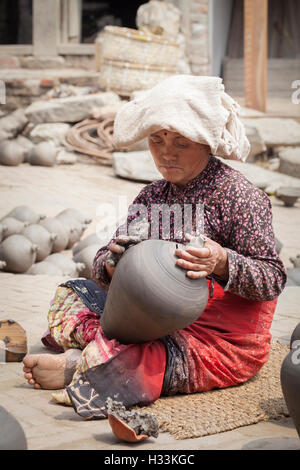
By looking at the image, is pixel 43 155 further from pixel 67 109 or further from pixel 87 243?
pixel 87 243

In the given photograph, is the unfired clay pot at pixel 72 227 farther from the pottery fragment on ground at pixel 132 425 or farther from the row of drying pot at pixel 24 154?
the pottery fragment on ground at pixel 132 425

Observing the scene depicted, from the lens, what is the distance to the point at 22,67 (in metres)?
15.0

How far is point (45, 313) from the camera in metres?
4.57

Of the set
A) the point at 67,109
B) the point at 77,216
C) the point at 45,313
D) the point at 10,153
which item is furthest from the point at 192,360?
the point at 67,109

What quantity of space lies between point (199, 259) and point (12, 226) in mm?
3999

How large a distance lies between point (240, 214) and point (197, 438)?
99 cm

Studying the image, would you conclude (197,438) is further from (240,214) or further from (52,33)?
(52,33)

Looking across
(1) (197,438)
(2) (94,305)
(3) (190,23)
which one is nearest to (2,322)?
(2) (94,305)

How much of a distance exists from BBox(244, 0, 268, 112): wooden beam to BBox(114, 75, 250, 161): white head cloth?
30.9ft

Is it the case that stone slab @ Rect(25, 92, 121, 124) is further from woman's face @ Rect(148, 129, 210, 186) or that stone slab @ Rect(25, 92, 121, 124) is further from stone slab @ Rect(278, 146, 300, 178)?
woman's face @ Rect(148, 129, 210, 186)

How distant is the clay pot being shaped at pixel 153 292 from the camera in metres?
2.71

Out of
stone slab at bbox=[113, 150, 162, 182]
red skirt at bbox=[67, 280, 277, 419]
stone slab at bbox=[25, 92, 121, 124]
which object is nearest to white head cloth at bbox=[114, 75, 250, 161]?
red skirt at bbox=[67, 280, 277, 419]

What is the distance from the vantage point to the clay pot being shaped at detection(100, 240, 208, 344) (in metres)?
2.71

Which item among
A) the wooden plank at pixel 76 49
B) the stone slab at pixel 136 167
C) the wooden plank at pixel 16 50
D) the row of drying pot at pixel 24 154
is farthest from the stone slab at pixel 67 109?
the wooden plank at pixel 16 50
